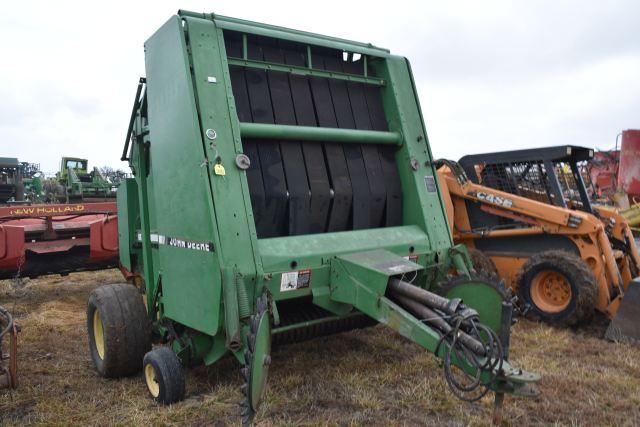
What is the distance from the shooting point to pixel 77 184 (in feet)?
65.8

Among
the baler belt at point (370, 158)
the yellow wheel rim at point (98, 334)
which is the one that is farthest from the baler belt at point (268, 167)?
the yellow wheel rim at point (98, 334)

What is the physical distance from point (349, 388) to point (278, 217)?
4.12ft

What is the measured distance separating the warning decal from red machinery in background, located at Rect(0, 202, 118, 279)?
4389 millimetres

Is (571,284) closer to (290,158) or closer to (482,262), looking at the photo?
(482,262)

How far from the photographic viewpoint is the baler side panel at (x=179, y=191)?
3.30 metres

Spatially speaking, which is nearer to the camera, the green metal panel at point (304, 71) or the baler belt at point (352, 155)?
the green metal panel at point (304, 71)

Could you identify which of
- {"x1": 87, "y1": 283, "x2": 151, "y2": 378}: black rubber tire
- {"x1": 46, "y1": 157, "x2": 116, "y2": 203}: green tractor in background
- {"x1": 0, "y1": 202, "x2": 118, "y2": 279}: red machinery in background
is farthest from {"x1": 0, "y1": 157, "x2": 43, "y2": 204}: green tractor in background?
{"x1": 87, "y1": 283, "x2": 151, "y2": 378}: black rubber tire

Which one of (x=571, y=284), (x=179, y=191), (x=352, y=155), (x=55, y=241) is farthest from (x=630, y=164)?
(x=55, y=241)

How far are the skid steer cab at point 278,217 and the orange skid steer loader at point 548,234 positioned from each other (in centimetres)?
182

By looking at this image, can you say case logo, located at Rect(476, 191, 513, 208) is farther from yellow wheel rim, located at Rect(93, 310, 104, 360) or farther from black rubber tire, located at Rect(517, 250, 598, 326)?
yellow wheel rim, located at Rect(93, 310, 104, 360)

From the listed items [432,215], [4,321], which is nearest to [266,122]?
[432,215]

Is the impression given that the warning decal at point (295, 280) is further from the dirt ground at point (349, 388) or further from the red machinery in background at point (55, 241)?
the red machinery in background at point (55, 241)

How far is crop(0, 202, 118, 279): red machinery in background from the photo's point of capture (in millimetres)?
6578

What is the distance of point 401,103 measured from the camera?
14.4 feet
